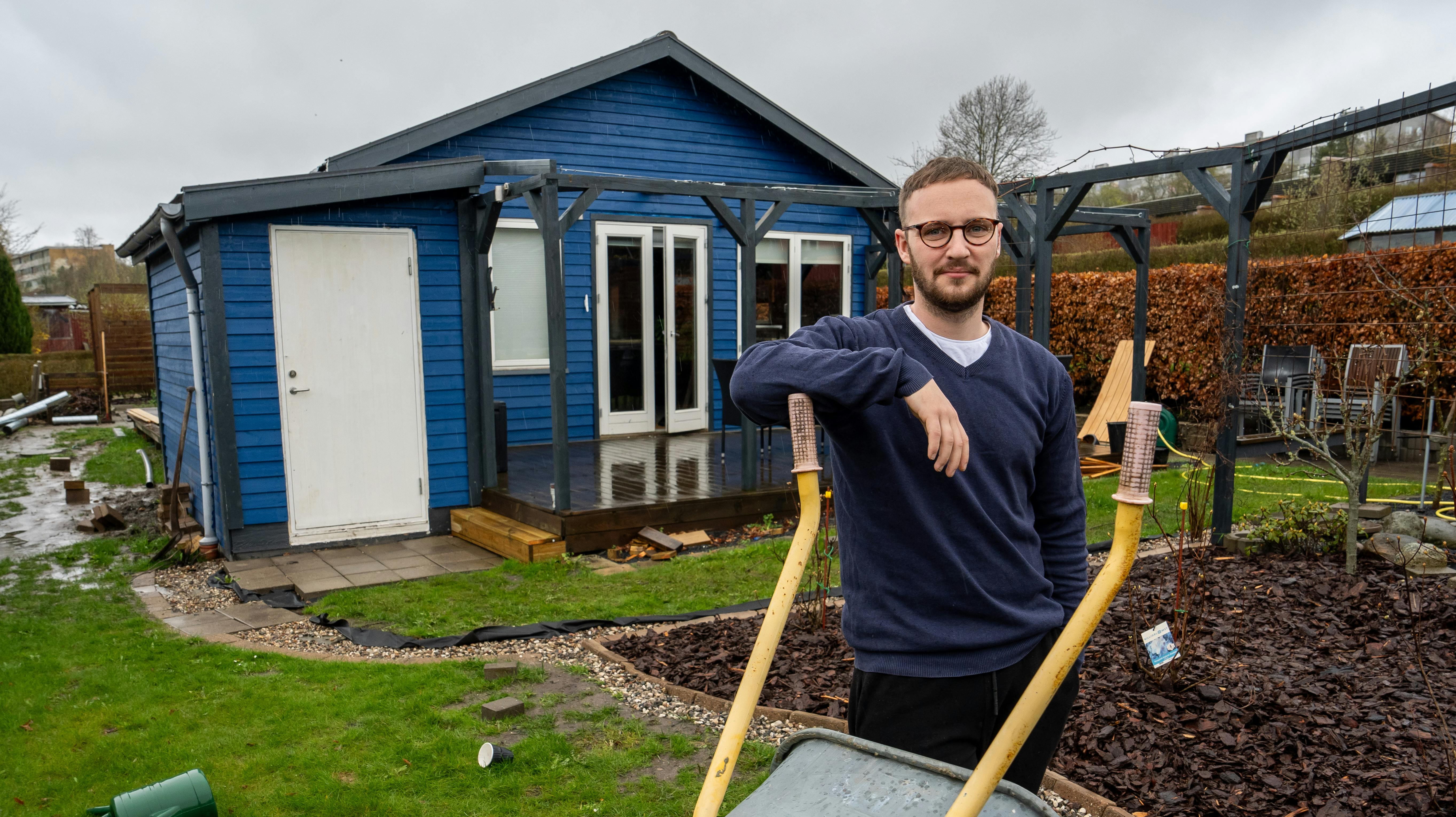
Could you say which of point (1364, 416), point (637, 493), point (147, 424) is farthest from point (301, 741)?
point (147, 424)

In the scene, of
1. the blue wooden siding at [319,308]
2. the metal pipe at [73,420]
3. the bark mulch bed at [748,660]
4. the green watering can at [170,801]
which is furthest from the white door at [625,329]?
the metal pipe at [73,420]

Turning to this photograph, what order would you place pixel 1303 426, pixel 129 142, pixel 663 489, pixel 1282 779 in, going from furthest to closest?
1. pixel 129 142
2. pixel 663 489
3. pixel 1303 426
4. pixel 1282 779

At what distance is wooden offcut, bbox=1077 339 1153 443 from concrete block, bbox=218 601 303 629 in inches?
324

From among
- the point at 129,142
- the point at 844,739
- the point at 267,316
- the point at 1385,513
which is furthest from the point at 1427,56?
the point at 129,142

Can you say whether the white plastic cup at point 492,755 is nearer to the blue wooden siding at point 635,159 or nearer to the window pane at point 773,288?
the blue wooden siding at point 635,159

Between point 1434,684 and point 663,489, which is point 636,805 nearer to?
point 1434,684

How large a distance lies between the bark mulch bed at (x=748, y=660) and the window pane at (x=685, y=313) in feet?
18.3

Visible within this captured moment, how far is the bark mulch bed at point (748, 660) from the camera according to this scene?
3.68 m

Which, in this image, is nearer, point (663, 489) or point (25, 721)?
point (25, 721)

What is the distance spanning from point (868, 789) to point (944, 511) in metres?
0.51

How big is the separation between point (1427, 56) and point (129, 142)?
53.3m

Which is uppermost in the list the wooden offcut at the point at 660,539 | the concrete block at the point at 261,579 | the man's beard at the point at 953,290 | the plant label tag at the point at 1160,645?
the man's beard at the point at 953,290

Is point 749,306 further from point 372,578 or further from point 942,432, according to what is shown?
point 942,432

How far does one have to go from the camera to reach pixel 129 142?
46969 millimetres
